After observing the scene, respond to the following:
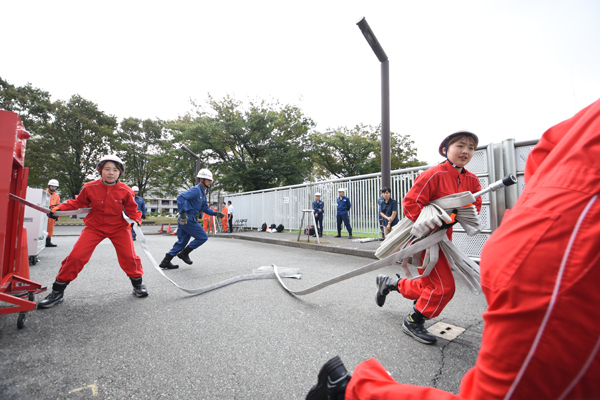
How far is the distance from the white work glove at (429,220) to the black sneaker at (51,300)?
3944 mm

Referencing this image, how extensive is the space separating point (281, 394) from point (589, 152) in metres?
1.85

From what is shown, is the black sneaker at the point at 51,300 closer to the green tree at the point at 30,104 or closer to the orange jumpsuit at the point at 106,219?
the orange jumpsuit at the point at 106,219

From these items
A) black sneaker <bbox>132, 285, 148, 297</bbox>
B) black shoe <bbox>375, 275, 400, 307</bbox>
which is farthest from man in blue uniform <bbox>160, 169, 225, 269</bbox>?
black shoe <bbox>375, 275, 400, 307</bbox>

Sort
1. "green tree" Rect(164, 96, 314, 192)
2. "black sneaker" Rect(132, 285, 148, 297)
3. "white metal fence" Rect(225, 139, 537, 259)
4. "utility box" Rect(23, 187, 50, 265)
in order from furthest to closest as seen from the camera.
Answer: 1. "green tree" Rect(164, 96, 314, 192)
2. "utility box" Rect(23, 187, 50, 265)
3. "white metal fence" Rect(225, 139, 537, 259)
4. "black sneaker" Rect(132, 285, 148, 297)

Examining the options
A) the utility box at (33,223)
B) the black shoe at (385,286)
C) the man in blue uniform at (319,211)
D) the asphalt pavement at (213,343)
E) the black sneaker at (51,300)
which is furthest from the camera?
the man in blue uniform at (319,211)

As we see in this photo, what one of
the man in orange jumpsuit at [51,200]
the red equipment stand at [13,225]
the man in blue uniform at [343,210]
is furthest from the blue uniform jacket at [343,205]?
the red equipment stand at [13,225]

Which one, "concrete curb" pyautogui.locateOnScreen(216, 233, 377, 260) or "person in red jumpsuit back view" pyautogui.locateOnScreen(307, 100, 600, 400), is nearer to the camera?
"person in red jumpsuit back view" pyautogui.locateOnScreen(307, 100, 600, 400)

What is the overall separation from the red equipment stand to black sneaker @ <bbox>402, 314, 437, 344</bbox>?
10.2 feet

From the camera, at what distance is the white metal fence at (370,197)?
545cm

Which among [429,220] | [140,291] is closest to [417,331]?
[429,220]

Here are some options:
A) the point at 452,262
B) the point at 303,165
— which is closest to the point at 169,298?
the point at 452,262

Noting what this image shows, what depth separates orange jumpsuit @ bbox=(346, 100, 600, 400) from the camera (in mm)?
708

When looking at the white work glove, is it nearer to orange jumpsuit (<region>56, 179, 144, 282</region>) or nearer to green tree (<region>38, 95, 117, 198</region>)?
orange jumpsuit (<region>56, 179, 144, 282</region>)

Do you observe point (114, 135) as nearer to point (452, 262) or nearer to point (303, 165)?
point (303, 165)
